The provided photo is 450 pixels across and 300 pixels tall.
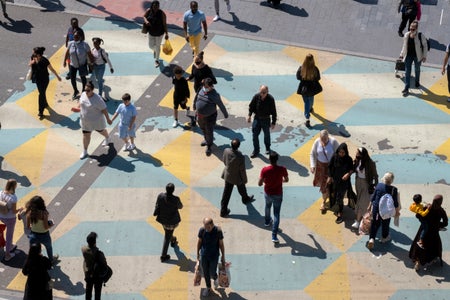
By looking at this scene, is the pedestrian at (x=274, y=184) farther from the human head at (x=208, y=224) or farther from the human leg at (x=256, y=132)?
the human leg at (x=256, y=132)

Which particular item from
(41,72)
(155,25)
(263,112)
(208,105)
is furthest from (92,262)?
(155,25)

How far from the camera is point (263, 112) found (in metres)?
19.0

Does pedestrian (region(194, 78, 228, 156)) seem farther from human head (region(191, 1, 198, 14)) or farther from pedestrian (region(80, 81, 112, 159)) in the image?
human head (region(191, 1, 198, 14))

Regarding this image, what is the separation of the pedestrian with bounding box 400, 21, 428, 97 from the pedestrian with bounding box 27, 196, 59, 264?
9.37m

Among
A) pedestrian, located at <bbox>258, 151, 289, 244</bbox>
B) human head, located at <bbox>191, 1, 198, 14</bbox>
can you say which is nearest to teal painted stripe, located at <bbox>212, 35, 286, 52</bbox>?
human head, located at <bbox>191, 1, 198, 14</bbox>

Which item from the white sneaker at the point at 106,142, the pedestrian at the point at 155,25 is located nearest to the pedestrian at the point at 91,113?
the white sneaker at the point at 106,142

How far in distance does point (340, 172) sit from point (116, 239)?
416 centimetres

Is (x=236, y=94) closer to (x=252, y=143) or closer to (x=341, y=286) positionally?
(x=252, y=143)

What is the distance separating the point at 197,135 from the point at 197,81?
1.14 metres

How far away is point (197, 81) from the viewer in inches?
800

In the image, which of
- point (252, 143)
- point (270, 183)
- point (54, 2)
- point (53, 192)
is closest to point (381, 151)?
point (252, 143)

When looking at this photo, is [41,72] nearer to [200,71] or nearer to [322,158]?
[200,71]

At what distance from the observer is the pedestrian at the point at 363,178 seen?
1678 cm

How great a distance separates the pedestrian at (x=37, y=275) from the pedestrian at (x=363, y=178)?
5.65 meters
